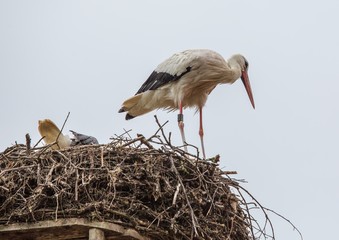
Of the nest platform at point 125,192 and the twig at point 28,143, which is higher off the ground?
the twig at point 28,143

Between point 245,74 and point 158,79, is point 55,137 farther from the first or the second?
point 245,74

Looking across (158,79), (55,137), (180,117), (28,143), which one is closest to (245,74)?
(180,117)

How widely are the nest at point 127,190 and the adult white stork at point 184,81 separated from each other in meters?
2.43

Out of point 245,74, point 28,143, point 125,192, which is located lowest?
point 125,192

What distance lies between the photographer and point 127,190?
7.76m

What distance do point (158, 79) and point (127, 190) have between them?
330 centimetres

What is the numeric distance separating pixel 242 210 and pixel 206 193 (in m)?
0.61

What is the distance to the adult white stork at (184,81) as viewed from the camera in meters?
10.6

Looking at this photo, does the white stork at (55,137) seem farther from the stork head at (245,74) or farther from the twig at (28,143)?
the stork head at (245,74)

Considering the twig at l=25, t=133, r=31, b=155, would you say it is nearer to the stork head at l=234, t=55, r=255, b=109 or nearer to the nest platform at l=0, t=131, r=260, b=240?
the nest platform at l=0, t=131, r=260, b=240

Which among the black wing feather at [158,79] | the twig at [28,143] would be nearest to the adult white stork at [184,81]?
the black wing feather at [158,79]

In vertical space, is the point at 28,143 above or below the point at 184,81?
below

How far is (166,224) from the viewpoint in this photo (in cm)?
762

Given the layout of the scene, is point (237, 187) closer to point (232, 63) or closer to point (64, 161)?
point (64, 161)
